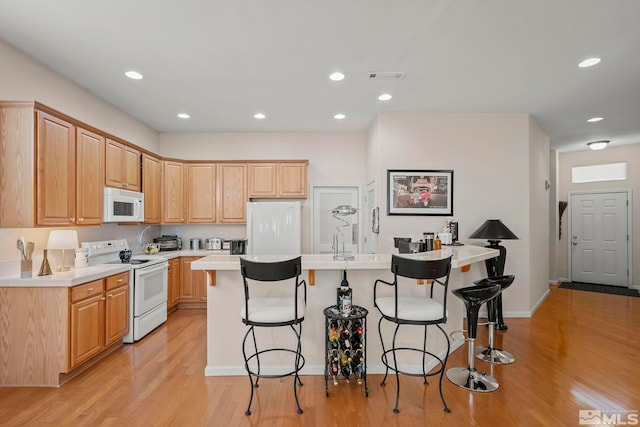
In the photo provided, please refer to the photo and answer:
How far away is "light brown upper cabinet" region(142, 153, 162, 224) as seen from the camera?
14.6 ft

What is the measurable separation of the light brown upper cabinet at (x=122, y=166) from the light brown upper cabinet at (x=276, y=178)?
5.33 ft

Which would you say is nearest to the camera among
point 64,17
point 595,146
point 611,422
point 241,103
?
point 611,422

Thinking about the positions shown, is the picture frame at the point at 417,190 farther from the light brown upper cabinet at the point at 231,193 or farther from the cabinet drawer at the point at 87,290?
the cabinet drawer at the point at 87,290

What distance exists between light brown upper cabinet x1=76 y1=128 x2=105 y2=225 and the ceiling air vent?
9.94 ft

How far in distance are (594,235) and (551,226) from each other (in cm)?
100

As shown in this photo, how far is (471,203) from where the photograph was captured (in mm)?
4406

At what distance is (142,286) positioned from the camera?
369 centimetres

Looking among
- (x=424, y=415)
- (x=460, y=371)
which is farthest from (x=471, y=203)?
(x=424, y=415)

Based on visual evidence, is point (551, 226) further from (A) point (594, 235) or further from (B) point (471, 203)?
(B) point (471, 203)

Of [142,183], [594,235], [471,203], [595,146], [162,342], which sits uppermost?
[595,146]

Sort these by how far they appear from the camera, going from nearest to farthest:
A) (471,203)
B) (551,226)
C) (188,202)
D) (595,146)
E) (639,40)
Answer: (639,40) → (471,203) → (188,202) → (595,146) → (551,226)

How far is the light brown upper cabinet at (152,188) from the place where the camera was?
4465 mm

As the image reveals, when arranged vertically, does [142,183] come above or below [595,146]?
below

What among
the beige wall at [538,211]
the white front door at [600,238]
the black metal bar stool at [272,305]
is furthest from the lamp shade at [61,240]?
the white front door at [600,238]
